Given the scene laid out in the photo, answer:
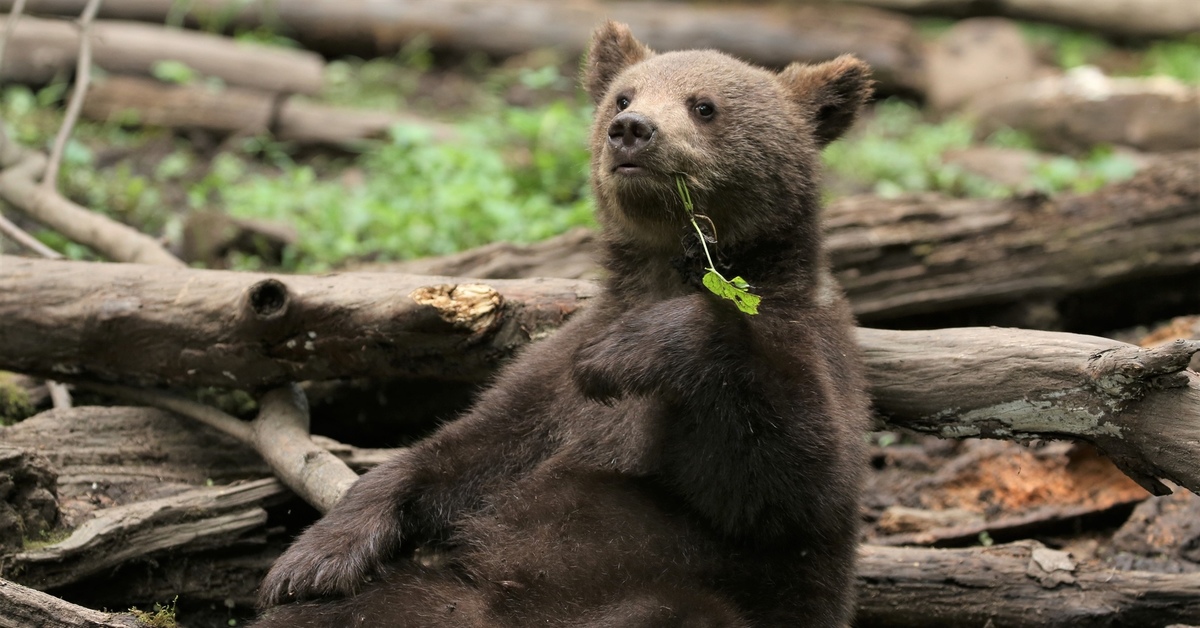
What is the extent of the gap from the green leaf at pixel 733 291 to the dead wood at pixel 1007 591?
77.3 inches

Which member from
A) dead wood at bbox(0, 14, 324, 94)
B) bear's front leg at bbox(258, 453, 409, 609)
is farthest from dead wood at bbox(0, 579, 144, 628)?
dead wood at bbox(0, 14, 324, 94)

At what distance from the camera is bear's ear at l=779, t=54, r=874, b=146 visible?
5.68 m

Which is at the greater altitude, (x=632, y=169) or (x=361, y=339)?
(x=632, y=169)

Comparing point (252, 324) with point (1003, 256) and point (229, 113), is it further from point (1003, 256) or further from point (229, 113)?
point (229, 113)

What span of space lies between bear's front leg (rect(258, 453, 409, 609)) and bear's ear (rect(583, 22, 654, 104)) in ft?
7.70

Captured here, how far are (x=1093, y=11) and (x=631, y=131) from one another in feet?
42.1

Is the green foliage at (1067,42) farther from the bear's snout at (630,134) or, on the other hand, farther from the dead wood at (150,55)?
the bear's snout at (630,134)

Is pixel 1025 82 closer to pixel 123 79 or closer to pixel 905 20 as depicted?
pixel 905 20

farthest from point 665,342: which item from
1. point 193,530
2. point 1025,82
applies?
point 1025,82

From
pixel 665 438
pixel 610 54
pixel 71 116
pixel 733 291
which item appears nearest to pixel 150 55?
pixel 71 116

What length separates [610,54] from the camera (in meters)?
6.04

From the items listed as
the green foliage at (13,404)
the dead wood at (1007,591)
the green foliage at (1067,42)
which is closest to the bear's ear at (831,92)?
the dead wood at (1007,591)

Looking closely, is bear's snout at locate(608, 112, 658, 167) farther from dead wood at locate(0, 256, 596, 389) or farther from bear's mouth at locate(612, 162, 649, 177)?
dead wood at locate(0, 256, 596, 389)

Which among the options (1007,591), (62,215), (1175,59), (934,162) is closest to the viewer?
(1007,591)
